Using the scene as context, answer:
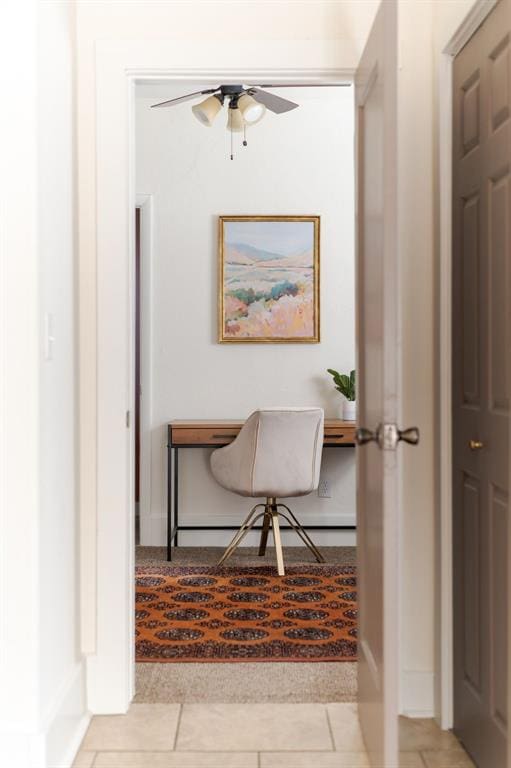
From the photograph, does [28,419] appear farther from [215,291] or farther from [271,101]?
[215,291]

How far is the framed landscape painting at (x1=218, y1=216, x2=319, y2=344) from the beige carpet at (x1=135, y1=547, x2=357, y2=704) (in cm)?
245

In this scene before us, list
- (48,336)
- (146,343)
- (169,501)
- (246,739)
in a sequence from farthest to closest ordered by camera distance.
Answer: (146,343) < (169,501) < (246,739) < (48,336)

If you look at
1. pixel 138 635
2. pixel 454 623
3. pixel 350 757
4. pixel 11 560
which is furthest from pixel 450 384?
pixel 138 635

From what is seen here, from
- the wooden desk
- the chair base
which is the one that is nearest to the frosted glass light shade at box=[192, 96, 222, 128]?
the wooden desk

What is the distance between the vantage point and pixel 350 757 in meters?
2.21

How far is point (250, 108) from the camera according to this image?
389 cm

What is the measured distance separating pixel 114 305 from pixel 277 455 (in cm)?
191

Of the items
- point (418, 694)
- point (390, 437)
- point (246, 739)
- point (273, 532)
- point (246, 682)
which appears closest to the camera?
point (390, 437)

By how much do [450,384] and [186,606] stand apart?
1.84 metres

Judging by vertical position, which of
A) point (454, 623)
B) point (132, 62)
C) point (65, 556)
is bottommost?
point (454, 623)

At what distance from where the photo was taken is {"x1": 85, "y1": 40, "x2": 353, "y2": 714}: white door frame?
247 cm

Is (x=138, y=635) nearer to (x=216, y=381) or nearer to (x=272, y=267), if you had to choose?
(x=216, y=381)

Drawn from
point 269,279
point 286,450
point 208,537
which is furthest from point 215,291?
point 208,537

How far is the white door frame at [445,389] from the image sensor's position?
2398 millimetres
